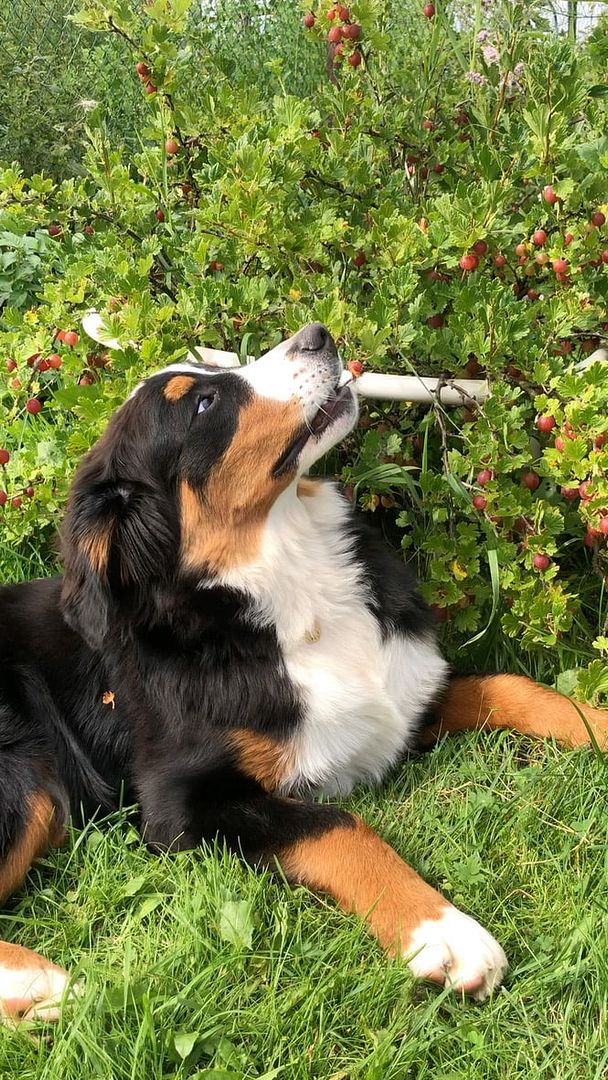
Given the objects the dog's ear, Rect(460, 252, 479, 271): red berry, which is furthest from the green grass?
Rect(460, 252, 479, 271): red berry

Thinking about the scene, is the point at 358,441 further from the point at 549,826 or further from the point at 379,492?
the point at 549,826

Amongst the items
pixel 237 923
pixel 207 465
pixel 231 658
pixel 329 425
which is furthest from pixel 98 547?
pixel 237 923

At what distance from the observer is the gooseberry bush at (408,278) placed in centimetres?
286

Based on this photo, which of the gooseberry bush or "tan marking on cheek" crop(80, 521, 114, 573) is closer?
"tan marking on cheek" crop(80, 521, 114, 573)

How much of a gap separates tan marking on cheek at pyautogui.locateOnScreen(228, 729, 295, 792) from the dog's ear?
0.46 meters

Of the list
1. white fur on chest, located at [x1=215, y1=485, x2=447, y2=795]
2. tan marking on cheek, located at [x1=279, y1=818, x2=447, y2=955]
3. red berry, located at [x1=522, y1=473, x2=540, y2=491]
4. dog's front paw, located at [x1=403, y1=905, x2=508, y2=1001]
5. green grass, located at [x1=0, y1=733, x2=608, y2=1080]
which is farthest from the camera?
red berry, located at [x1=522, y1=473, x2=540, y2=491]

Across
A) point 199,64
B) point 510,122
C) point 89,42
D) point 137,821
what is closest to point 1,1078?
point 137,821

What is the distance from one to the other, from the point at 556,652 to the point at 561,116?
165 cm

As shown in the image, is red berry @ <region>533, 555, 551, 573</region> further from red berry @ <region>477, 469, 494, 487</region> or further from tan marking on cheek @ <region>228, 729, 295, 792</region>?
tan marking on cheek @ <region>228, 729, 295, 792</region>

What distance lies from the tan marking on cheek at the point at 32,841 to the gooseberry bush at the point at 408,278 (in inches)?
43.9

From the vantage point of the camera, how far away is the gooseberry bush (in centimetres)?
286

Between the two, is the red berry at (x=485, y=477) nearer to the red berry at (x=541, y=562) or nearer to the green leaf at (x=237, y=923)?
the red berry at (x=541, y=562)

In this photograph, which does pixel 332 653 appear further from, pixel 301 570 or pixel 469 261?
pixel 469 261

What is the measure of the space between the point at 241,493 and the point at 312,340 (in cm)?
47
